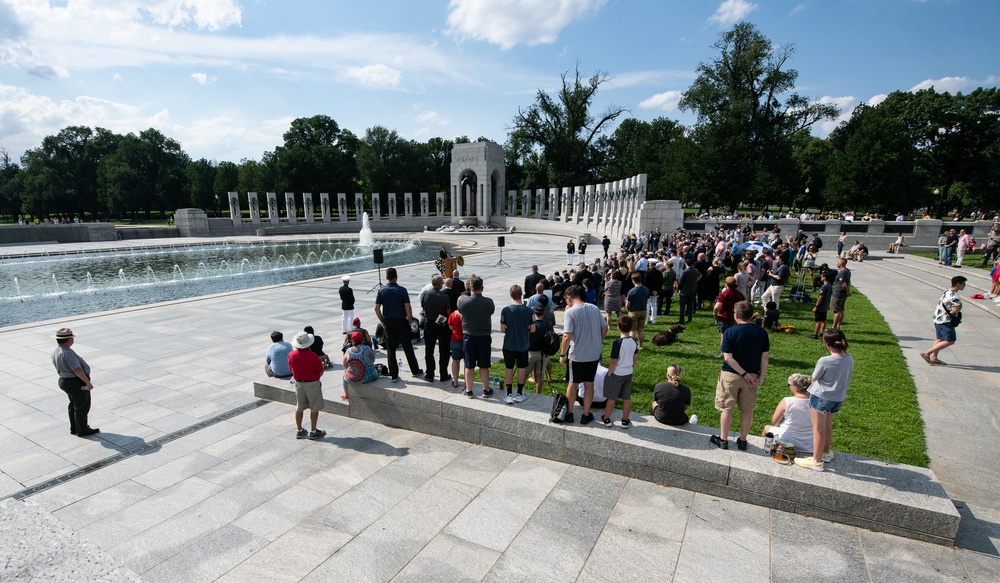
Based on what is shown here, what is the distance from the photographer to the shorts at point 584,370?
5.64 meters

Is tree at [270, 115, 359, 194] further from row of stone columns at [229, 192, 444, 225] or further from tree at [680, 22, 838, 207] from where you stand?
tree at [680, 22, 838, 207]

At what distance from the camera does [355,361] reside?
681 cm

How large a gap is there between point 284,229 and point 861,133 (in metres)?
58.0

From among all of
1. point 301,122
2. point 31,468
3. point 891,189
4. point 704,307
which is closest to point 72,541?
point 31,468

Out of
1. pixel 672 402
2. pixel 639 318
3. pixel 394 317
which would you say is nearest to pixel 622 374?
pixel 672 402

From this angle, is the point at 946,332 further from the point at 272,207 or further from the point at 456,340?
the point at 272,207

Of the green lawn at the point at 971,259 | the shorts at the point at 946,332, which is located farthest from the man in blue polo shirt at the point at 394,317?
the green lawn at the point at 971,259

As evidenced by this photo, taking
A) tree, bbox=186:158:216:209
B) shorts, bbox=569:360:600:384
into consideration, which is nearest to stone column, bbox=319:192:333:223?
tree, bbox=186:158:216:209

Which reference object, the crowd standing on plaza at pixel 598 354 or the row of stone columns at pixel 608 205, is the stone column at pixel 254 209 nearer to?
the row of stone columns at pixel 608 205

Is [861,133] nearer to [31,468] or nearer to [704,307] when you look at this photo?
[704,307]

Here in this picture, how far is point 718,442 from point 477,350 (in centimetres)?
312

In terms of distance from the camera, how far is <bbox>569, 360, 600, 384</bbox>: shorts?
564cm

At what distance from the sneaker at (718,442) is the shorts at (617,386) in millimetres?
973

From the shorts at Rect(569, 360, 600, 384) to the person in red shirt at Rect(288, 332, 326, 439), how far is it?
131 inches
